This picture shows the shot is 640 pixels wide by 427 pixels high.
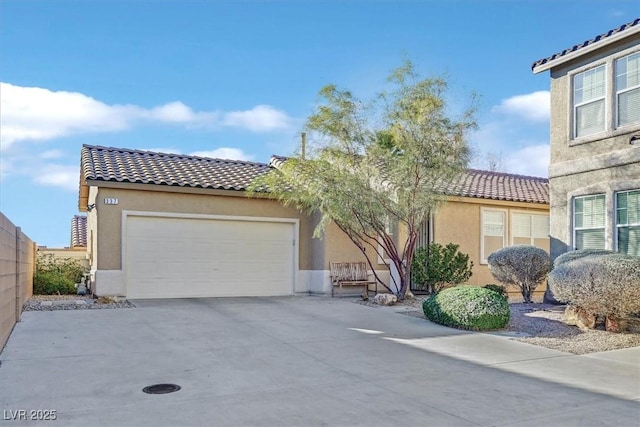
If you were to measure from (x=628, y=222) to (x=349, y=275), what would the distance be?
762 cm

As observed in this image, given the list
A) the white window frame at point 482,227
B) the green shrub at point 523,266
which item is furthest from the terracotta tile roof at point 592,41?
the white window frame at point 482,227

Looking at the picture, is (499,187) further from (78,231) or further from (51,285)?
(78,231)

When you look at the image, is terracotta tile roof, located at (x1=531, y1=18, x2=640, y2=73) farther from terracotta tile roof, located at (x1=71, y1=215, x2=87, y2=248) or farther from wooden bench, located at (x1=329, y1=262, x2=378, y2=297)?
terracotta tile roof, located at (x1=71, y1=215, x2=87, y2=248)

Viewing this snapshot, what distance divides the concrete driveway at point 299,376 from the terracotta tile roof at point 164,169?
4.73 metres

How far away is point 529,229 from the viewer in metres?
19.3

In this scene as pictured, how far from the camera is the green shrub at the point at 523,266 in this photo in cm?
1348

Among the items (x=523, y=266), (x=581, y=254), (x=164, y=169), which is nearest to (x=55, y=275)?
(x=164, y=169)

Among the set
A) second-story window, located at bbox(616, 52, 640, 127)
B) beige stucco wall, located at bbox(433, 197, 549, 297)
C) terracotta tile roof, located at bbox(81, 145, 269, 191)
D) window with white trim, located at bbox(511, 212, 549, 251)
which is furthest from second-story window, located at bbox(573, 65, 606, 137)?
terracotta tile roof, located at bbox(81, 145, 269, 191)

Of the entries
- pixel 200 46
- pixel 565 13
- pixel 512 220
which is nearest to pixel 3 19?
pixel 200 46

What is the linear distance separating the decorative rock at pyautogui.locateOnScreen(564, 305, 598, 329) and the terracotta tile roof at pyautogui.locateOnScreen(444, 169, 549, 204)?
19.5 ft

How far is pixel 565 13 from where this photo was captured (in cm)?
1380

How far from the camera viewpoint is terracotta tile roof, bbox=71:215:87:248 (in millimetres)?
25870

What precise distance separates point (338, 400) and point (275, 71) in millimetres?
11943

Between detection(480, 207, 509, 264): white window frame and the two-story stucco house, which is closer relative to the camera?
the two-story stucco house
